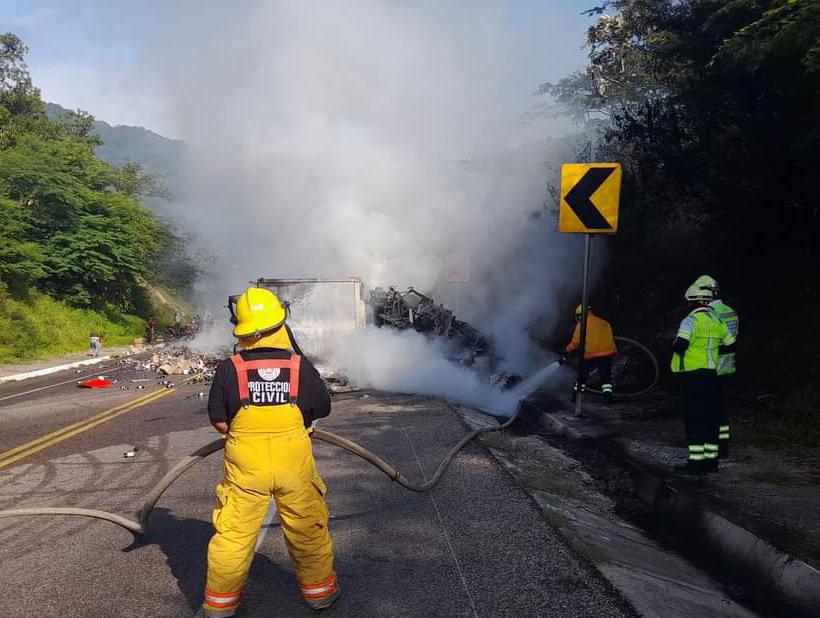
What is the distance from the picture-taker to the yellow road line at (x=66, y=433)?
7664 mm

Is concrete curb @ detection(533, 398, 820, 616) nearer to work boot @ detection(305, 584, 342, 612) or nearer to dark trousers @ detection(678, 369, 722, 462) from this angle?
dark trousers @ detection(678, 369, 722, 462)

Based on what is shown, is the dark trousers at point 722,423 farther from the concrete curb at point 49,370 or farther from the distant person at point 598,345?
the concrete curb at point 49,370

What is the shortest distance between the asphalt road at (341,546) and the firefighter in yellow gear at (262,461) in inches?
12.0

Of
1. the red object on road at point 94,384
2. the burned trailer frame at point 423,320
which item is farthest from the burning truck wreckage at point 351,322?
the red object on road at point 94,384

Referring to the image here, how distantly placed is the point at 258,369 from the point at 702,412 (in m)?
4.01

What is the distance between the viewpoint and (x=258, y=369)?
3.33 metres

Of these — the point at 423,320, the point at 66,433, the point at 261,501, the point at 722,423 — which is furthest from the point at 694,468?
the point at 423,320

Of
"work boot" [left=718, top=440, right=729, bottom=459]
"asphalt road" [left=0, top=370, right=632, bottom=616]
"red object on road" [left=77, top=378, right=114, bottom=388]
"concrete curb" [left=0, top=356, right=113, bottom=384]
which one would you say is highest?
"work boot" [left=718, top=440, right=729, bottom=459]

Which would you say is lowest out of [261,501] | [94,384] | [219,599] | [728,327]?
[94,384]

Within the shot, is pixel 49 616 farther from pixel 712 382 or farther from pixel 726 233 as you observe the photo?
pixel 726 233

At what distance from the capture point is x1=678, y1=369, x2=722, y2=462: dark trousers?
19.0 ft

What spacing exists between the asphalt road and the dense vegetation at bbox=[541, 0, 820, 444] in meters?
3.78

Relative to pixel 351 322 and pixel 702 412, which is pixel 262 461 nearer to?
pixel 702 412

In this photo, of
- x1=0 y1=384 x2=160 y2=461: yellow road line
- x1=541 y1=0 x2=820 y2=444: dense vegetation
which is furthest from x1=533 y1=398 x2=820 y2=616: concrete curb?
x1=0 y1=384 x2=160 y2=461: yellow road line
